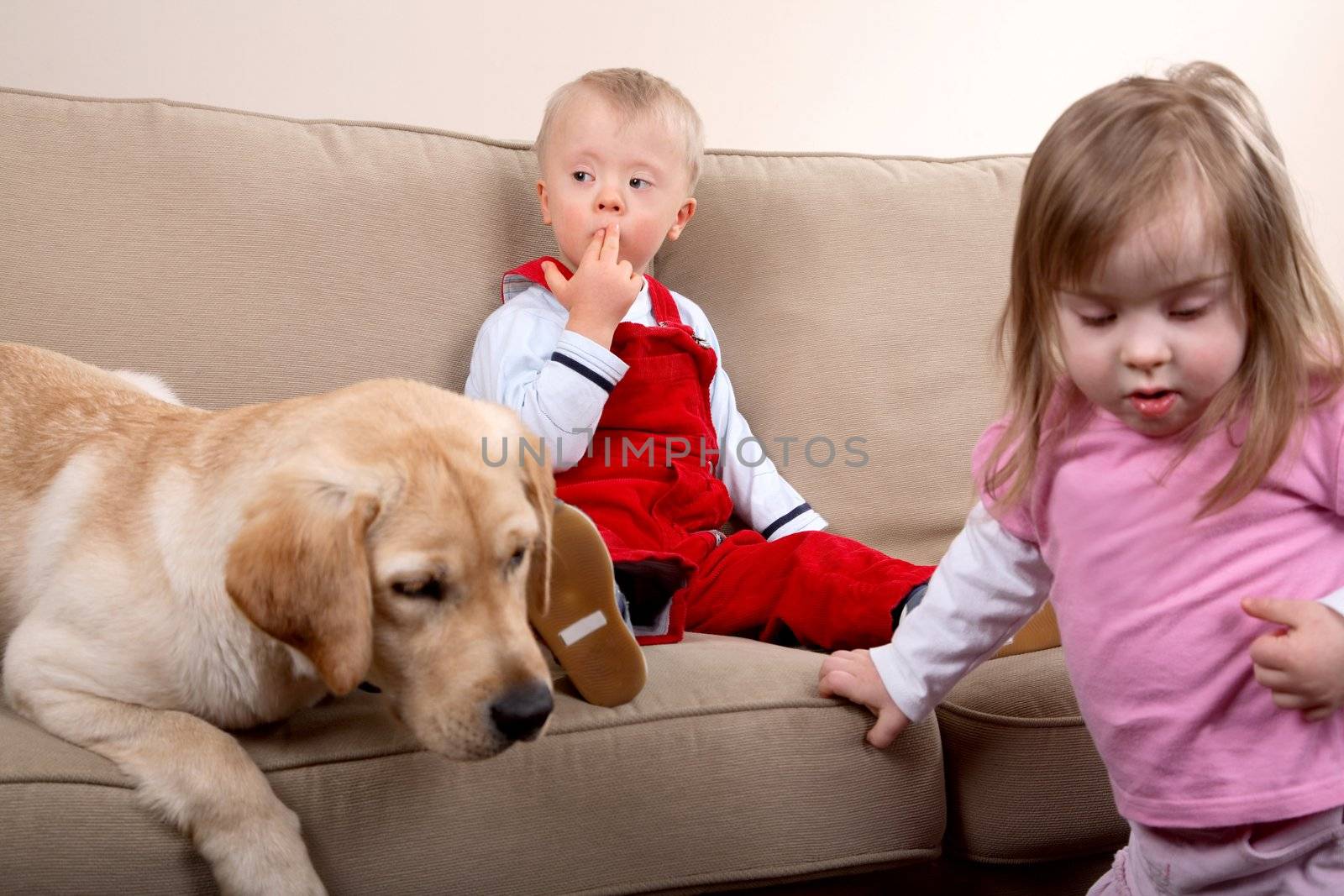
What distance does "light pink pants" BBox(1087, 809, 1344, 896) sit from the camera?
1.24 metres

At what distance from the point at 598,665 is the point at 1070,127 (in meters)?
0.88

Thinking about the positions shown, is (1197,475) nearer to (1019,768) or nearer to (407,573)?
(1019,768)

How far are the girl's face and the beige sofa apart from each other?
0.64m

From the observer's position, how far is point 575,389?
2.09 meters

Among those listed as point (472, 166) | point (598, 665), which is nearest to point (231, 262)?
point (472, 166)

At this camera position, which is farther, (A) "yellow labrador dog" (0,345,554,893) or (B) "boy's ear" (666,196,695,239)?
(B) "boy's ear" (666,196,695,239)

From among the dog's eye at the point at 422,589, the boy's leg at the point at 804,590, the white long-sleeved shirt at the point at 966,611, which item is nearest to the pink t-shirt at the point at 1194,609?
the white long-sleeved shirt at the point at 966,611

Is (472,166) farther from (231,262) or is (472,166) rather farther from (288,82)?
(288,82)

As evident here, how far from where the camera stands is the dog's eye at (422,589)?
1.37 metres

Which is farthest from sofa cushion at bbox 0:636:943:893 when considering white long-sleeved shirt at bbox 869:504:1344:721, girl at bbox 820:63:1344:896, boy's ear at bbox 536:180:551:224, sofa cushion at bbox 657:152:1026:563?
boy's ear at bbox 536:180:551:224

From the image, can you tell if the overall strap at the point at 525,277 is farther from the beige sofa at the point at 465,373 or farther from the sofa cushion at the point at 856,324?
the sofa cushion at the point at 856,324

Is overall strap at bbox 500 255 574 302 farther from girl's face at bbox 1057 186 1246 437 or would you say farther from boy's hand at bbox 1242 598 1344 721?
boy's hand at bbox 1242 598 1344 721

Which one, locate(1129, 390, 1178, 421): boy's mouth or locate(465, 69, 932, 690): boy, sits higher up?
locate(1129, 390, 1178, 421): boy's mouth

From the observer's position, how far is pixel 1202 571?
130 centimetres
